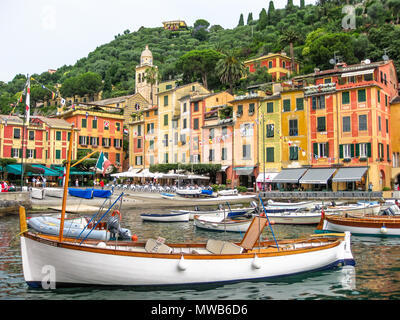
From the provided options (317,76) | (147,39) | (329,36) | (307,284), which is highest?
(147,39)

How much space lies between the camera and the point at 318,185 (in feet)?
160

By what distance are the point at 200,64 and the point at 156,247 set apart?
254ft

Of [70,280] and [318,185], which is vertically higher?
[318,185]

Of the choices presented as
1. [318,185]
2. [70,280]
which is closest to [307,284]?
[70,280]

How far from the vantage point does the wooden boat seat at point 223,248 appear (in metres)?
14.5

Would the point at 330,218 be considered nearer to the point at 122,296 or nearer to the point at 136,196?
the point at 122,296

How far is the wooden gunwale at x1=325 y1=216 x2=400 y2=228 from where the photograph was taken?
24.4 m

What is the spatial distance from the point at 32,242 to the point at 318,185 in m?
41.3

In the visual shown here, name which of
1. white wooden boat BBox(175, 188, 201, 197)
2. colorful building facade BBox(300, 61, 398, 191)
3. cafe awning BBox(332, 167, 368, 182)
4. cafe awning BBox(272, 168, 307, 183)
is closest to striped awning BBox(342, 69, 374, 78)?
colorful building facade BBox(300, 61, 398, 191)

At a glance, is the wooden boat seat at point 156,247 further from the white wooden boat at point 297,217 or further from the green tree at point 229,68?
the green tree at point 229,68

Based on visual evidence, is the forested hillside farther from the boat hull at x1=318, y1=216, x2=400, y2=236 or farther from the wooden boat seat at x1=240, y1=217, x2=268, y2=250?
the wooden boat seat at x1=240, y1=217, x2=268, y2=250

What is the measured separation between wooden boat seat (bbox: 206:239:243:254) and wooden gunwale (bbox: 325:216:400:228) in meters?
13.5

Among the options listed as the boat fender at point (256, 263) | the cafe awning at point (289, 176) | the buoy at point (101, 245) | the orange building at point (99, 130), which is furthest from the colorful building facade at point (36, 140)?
the boat fender at point (256, 263)

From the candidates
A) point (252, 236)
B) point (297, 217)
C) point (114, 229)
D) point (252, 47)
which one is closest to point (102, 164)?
point (252, 236)
